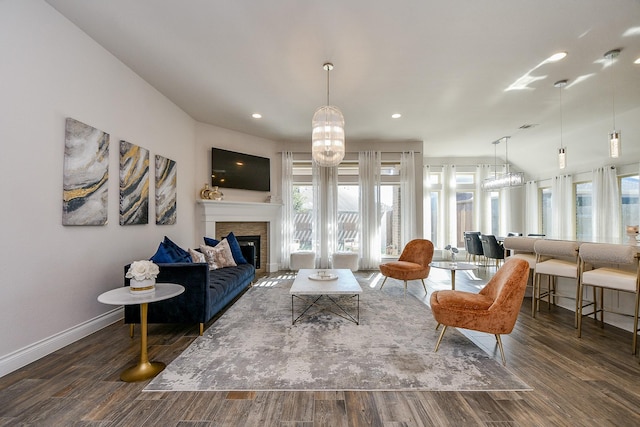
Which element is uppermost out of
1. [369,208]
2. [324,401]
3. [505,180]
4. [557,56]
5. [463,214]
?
[557,56]

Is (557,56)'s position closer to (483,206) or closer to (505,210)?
(483,206)

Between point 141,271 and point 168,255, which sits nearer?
point 141,271

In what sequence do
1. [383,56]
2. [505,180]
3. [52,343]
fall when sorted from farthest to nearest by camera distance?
[505,180]
[383,56]
[52,343]

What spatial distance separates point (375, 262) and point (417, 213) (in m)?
1.51

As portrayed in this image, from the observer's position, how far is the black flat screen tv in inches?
217

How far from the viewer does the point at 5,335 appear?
2.08m

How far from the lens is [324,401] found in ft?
5.85

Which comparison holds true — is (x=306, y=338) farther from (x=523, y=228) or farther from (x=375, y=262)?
(x=523, y=228)

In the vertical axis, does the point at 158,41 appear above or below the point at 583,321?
above

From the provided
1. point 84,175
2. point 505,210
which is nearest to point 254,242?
point 84,175

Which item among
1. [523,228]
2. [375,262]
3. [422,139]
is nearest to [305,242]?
[375,262]

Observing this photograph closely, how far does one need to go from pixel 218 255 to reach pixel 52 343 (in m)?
2.01

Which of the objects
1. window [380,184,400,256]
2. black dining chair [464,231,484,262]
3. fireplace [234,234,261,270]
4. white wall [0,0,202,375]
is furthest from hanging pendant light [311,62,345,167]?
black dining chair [464,231,484,262]

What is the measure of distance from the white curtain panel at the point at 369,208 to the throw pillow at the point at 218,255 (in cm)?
317
